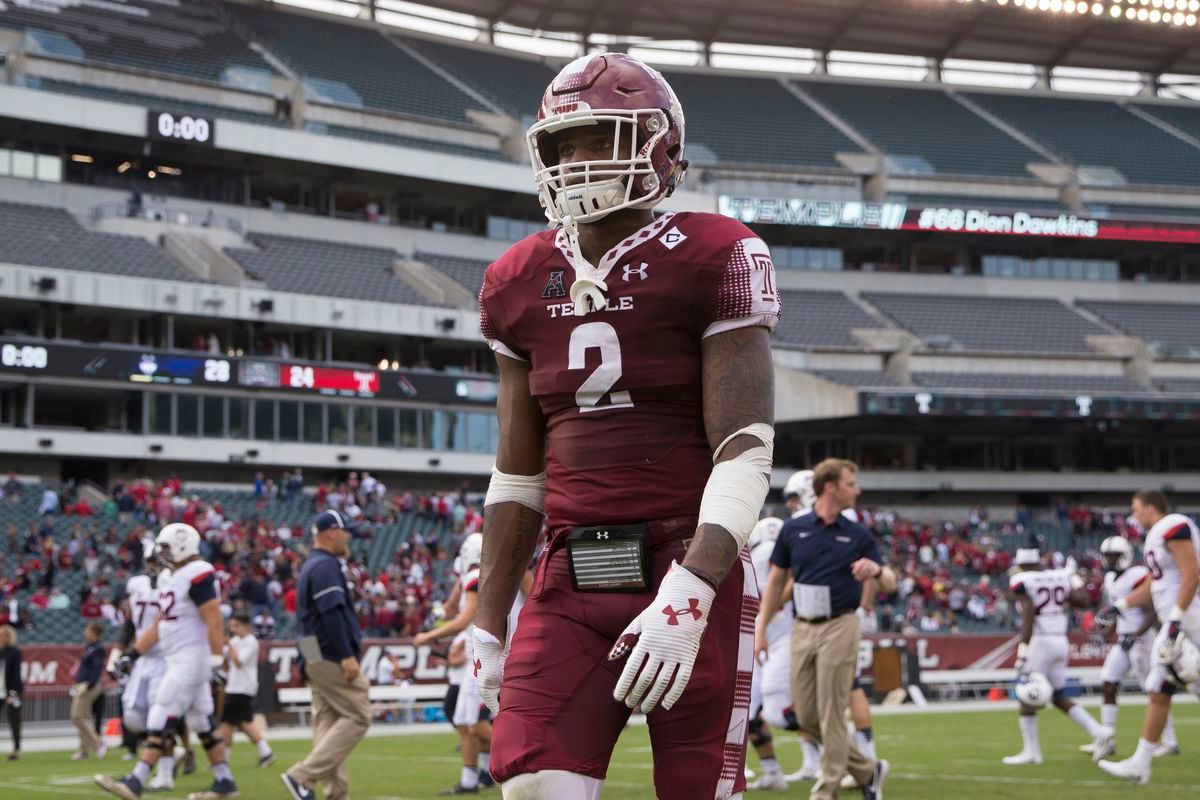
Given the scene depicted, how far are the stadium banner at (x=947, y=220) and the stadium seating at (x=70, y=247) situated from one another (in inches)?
749

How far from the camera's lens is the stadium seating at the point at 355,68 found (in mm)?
49875

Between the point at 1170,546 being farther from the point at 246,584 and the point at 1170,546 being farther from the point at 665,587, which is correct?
the point at 246,584

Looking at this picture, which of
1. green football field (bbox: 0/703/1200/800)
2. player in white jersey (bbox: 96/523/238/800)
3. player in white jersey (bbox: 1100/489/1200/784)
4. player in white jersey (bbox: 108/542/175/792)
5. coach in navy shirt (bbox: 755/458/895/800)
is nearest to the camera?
coach in navy shirt (bbox: 755/458/895/800)

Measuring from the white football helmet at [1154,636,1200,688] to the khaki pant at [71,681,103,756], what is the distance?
39.2 ft

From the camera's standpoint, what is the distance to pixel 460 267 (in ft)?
161

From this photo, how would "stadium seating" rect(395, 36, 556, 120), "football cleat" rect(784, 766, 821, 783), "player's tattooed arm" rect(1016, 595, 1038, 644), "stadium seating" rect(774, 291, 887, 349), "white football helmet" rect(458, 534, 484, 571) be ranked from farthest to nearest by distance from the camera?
"stadium seating" rect(395, 36, 556, 120)
"stadium seating" rect(774, 291, 887, 349)
"player's tattooed arm" rect(1016, 595, 1038, 644)
"white football helmet" rect(458, 534, 484, 571)
"football cleat" rect(784, 766, 821, 783)

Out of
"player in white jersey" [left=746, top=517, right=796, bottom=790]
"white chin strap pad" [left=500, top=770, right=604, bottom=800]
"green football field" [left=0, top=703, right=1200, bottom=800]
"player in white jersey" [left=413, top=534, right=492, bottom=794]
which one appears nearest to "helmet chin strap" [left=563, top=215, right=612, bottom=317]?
"white chin strap pad" [left=500, top=770, right=604, bottom=800]

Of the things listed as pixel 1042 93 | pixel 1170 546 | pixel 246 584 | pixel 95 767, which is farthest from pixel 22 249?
pixel 1042 93

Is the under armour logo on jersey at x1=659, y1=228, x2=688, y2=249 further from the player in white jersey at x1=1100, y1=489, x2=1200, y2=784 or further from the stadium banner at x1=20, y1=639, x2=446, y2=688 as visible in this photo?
the stadium banner at x1=20, y1=639, x2=446, y2=688

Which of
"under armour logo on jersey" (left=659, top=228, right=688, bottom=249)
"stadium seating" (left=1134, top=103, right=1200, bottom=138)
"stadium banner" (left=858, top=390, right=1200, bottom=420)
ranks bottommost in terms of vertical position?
"under armour logo on jersey" (left=659, top=228, right=688, bottom=249)

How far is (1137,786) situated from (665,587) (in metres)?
8.39

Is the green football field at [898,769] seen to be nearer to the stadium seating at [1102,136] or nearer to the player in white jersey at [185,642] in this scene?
the player in white jersey at [185,642]

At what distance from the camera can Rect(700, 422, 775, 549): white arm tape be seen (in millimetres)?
3566

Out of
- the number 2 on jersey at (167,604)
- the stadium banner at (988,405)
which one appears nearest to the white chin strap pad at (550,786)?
the number 2 on jersey at (167,604)
